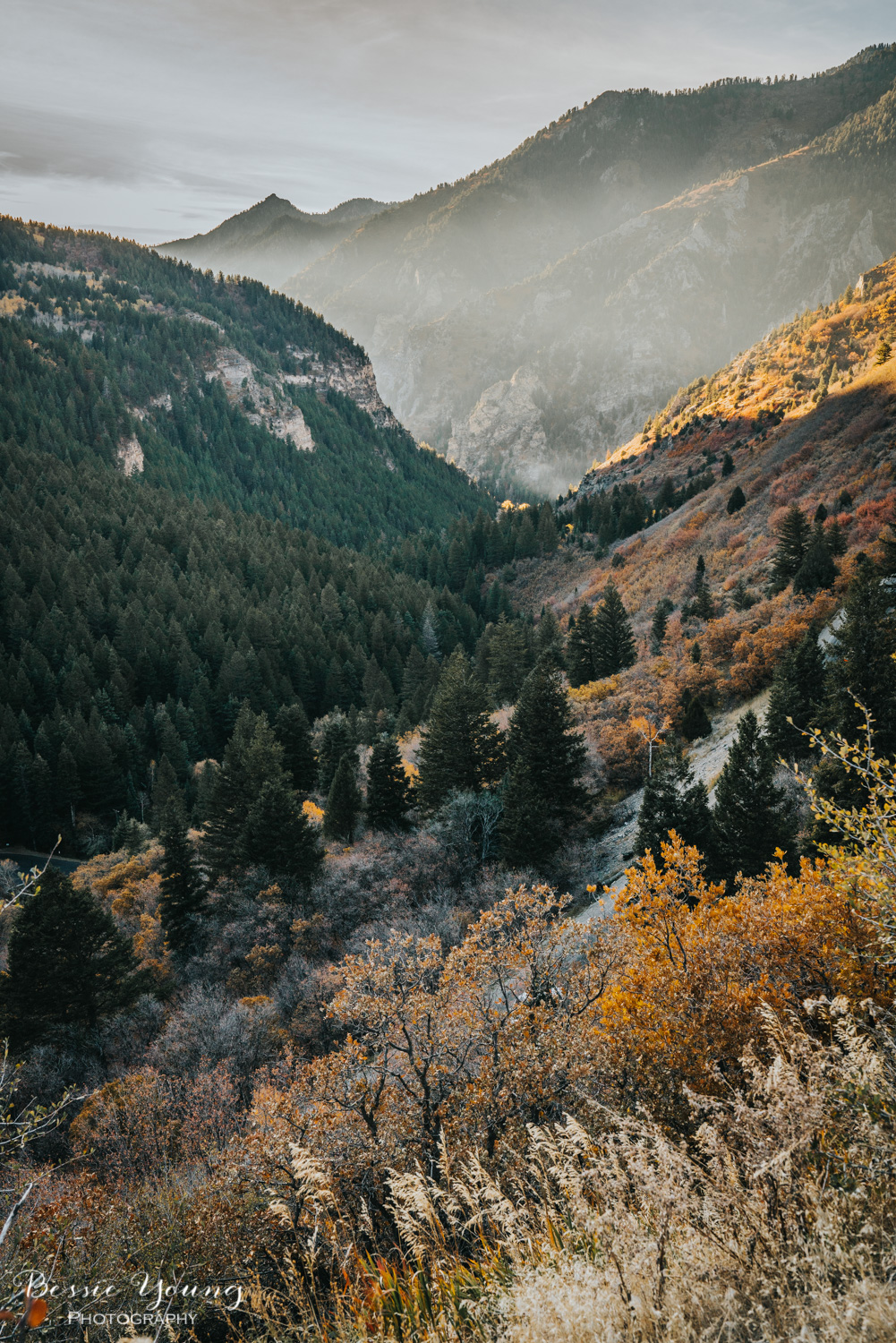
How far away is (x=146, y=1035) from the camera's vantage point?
27.0 m

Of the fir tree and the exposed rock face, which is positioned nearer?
the fir tree

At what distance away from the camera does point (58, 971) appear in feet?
85.3

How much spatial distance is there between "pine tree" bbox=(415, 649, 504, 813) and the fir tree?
36.8ft

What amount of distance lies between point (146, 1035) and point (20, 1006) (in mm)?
5237

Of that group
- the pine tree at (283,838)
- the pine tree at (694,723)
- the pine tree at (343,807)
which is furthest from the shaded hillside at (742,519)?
the pine tree at (283,838)

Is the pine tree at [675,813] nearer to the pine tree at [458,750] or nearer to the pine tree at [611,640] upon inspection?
the pine tree at [458,750]

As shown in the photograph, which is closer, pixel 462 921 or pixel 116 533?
pixel 462 921

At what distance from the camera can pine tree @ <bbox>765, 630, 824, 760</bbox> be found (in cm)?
2673

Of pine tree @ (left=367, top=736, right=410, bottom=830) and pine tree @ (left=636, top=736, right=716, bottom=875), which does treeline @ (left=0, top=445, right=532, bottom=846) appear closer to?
pine tree @ (left=367, top=736, right=410, bottom=830)

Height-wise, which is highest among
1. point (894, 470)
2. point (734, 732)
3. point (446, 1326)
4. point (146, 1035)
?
point (894, 470)

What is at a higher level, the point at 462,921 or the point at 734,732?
the point at 734,732

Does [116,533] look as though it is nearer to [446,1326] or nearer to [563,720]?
[563,720]

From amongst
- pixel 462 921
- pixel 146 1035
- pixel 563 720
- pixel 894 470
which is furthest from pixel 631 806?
pixel 894 470

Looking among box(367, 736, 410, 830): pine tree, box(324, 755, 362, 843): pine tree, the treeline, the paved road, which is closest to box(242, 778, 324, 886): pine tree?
box(324, 755, 362, 843): pine tree
